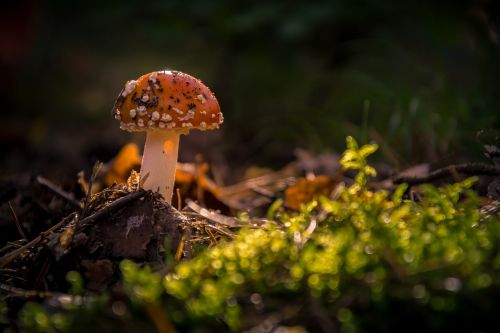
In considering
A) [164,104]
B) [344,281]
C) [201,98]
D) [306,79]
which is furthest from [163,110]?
[306,79]

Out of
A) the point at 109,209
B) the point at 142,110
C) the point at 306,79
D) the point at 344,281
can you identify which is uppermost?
the point at 142,110

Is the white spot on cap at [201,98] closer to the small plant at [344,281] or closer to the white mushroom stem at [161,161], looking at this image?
the white mushroom stem at [161,161]

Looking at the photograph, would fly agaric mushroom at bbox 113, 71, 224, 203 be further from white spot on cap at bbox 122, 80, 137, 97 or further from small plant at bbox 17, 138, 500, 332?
small plant at bbox 17, 138, 500, 332

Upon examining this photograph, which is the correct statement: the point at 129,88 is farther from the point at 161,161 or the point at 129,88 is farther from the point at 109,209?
the point at 109,209

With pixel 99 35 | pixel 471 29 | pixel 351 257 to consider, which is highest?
pixel 471 29

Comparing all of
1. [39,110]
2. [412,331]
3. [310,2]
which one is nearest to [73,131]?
[39,110]

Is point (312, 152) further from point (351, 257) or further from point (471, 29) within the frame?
point (351, 257)

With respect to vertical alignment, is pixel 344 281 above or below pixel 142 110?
below

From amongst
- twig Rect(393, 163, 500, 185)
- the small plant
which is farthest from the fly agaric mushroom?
twig Rect(393, 163, 500, 185)
